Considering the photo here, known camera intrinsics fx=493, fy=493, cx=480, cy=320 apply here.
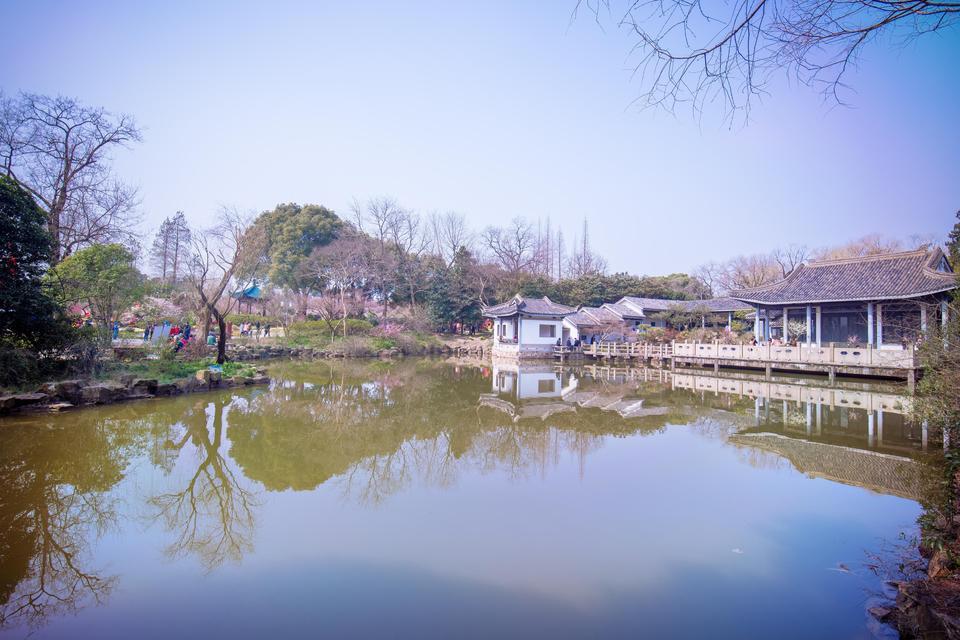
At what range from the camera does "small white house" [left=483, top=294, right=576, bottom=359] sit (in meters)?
25.8

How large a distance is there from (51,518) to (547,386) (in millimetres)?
12340

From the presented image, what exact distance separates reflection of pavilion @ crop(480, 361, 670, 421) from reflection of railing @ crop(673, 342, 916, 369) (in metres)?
5.33

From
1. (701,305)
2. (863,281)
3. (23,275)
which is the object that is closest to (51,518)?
(23,275)

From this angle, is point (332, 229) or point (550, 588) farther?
point (332, 229)

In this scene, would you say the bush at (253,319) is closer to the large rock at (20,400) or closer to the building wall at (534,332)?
the building wall at (534,332)

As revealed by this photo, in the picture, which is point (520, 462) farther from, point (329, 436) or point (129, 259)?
point (129, 259)

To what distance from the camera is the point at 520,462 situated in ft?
21.0

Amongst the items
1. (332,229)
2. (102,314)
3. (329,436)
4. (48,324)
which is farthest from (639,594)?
(332,229)

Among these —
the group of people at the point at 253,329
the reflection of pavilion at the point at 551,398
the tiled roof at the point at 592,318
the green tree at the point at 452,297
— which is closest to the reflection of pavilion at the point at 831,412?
the reflection of pavilion at the point at 551,398

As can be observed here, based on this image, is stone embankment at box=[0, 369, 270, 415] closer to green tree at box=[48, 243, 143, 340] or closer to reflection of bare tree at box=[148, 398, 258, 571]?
green tree at box=[48, 243, 143, 340]

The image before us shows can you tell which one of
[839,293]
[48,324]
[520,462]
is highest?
[839,293]

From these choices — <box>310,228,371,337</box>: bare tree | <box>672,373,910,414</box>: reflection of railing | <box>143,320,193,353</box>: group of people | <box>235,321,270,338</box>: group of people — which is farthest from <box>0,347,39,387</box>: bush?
<box>310,228,371,337</box>: bare tree

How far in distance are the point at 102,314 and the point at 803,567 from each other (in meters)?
13.7

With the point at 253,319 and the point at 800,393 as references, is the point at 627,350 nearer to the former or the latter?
the point at 800,393
